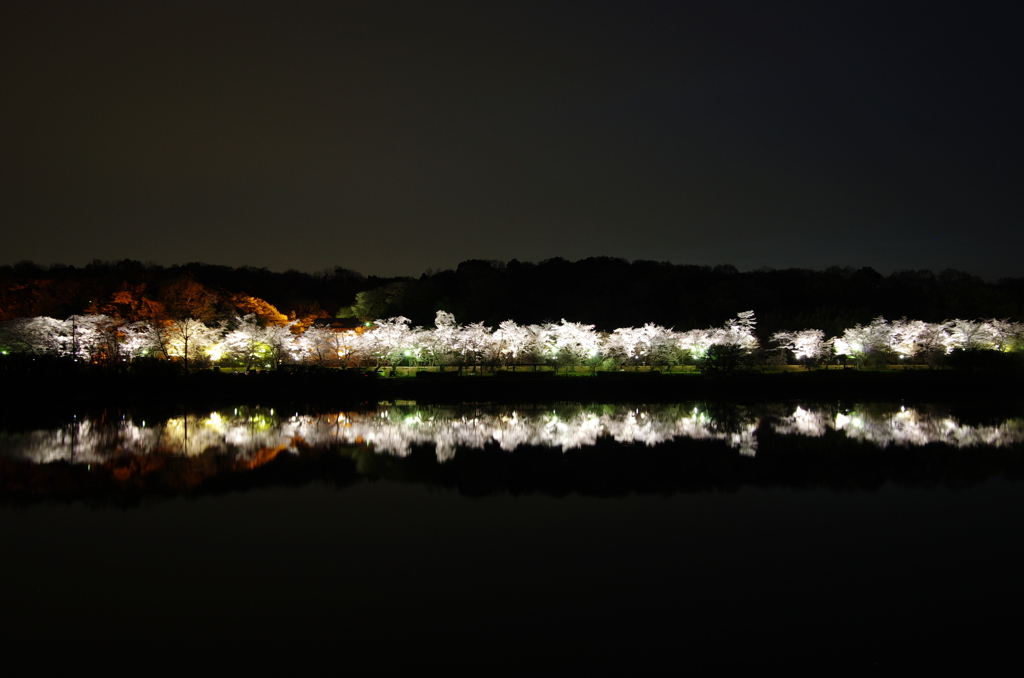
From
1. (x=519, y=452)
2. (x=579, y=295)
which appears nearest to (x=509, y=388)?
(x=519, y=452)

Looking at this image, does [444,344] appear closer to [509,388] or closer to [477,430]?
[509,388]

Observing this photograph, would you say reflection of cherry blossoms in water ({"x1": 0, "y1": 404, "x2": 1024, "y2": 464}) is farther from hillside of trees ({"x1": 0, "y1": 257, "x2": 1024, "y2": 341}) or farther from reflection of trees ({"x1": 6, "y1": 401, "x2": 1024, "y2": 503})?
hillside of trees ({"x1": 0, "y1": 257, "x2": 1024, "y2": 341})

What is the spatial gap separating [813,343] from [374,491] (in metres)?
38.1

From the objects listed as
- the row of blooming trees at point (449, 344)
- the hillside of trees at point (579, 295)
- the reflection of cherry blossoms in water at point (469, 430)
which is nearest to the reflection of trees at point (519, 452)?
the reflection of cherry blossoms in water at point (469, 430)

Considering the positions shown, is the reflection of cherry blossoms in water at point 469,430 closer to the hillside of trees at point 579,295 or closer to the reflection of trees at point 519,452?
the reflection of trees at point 519,452

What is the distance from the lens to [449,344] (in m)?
42.0

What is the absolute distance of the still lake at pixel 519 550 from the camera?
6973 millimetres

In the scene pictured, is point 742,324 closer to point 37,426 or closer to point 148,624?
point 37,426

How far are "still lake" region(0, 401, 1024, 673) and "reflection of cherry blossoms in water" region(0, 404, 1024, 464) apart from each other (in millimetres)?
305

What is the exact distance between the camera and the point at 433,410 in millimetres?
27734

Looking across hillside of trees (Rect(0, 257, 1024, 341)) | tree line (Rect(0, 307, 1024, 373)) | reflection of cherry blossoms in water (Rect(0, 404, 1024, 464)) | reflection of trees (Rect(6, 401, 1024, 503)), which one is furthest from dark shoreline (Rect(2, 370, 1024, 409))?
hillside of trees (Rect(0, 257, 1024, 341))

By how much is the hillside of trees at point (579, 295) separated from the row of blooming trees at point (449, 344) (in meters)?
3.94

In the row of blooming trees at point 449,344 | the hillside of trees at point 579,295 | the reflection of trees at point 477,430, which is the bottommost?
the reflection of trees at point 477,430

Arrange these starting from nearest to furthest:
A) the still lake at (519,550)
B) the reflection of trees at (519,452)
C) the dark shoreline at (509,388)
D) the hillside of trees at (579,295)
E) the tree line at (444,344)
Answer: the still lake at (519,550)
the reflection of trees at (519,452)
the dark shoreline at (509,388)
the tree line at (444,344)
the hillside of trees at (579,295)
